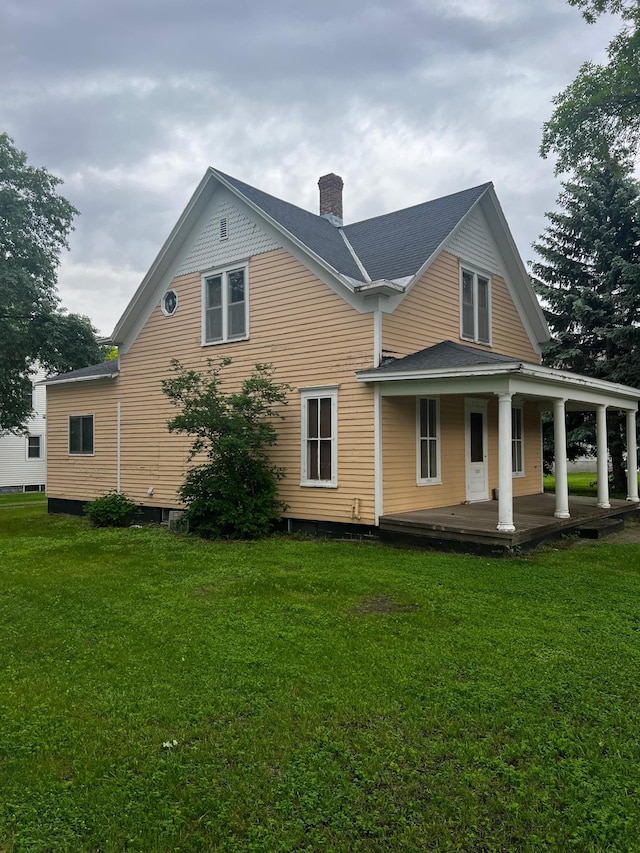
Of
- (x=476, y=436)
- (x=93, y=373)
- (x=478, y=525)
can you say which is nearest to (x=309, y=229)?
(x=476, y=436)

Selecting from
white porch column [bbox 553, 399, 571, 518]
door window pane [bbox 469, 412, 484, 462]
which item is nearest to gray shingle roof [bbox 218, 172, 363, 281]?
door window pane [bbox 469, 412, 484, 462]

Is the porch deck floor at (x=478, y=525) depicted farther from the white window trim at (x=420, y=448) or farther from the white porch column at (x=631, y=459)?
the white porch column at (x=631, y=459)

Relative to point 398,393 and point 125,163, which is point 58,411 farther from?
point 398,393

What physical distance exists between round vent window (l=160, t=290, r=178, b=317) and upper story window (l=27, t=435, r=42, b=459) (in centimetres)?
1917

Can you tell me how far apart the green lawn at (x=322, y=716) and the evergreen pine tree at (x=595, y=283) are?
1163 centimetres

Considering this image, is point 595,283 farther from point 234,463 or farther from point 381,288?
point 234,463

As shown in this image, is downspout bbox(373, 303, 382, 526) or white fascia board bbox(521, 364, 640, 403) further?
downspout bbox(373, 303, 382, 526)

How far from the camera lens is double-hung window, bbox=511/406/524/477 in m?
14.1

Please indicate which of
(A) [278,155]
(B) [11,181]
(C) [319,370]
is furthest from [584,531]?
(B) [11,181]

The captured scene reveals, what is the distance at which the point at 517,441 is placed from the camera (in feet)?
46.5

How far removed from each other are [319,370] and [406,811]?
8550mm

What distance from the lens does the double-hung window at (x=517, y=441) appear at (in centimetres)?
1405

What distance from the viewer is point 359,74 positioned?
12750mm

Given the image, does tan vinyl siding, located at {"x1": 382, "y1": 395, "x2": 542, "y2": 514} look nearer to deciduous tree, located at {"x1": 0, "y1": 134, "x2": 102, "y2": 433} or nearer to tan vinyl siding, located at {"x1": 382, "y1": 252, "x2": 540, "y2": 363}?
tan vinyl siding, located at {"x1": 382, "y1": 252, "x2": 540, "y2": 363}
